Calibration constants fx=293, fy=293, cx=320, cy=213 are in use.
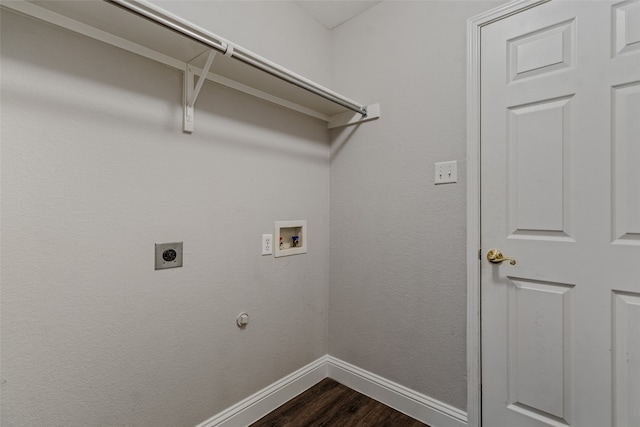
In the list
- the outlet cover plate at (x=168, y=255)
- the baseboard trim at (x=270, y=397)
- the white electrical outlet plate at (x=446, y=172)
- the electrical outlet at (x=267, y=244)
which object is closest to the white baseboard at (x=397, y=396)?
the baseboard trim at (x=270, y=397)

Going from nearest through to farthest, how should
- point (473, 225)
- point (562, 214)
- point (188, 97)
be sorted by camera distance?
point (562, 214) → point (188, 97) → point (473, 225)

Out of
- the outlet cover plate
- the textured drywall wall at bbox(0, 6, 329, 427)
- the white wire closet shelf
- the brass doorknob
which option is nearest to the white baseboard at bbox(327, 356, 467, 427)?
the textured drywall wall at bbox(0, 6, 329, 427)

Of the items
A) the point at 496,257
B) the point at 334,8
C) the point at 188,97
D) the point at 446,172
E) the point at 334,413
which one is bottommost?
the point at 334,413

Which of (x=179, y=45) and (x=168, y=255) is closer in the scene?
(x=179, y=45)

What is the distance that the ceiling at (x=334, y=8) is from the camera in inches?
72.3

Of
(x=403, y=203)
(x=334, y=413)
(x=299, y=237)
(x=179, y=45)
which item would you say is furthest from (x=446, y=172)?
(x=334, y=413)

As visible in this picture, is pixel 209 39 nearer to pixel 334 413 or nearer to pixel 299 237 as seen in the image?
pixel 299 237

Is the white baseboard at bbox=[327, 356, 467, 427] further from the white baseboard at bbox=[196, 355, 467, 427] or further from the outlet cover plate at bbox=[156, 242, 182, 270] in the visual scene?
the outlet cover plate at bbox=[156, 242, 182, 270]

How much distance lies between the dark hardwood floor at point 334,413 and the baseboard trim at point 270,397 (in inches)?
1.3

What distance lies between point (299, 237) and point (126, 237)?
966 millimetres

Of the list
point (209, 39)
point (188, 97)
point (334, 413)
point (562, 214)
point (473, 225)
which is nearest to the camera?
point (209, 39)

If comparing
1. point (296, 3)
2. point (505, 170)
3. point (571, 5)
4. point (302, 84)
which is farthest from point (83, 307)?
point (571, 5)

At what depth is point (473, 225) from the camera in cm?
146

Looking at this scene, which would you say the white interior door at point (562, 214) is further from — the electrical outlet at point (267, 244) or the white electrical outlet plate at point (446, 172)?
the electrical outlet at point (267, 244)
